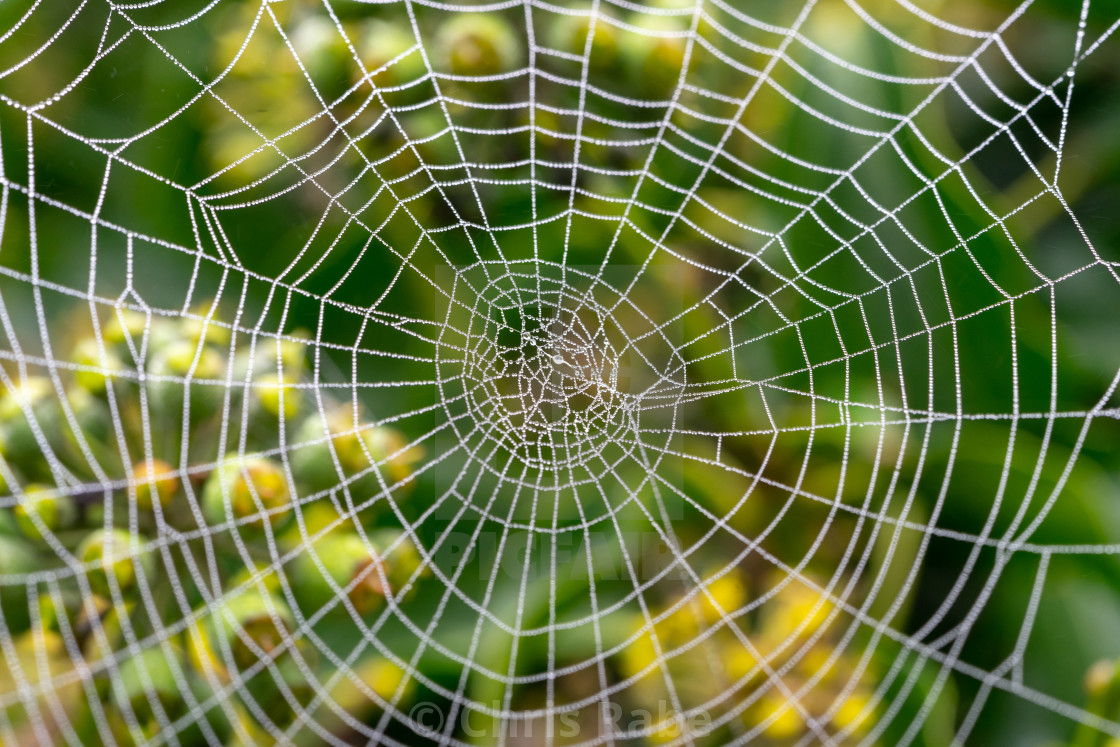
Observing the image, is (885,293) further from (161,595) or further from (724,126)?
(161,595)

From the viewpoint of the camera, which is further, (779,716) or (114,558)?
(779,716)

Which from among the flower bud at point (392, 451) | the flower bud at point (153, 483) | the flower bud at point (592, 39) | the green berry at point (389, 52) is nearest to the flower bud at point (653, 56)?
the flower bud at point (592, 39)

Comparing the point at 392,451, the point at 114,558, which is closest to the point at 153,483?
the point at 114,558

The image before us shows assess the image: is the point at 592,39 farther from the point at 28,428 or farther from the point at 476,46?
the point at 28,428

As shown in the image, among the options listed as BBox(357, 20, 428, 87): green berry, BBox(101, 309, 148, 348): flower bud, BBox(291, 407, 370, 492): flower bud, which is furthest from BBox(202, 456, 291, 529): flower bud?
BBox(357, 20, 428, 87): green berry

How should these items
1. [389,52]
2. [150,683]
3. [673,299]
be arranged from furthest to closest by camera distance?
[673,299] < [389,52] < [150,683]

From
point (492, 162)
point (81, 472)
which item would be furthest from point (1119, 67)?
point (81, 472)

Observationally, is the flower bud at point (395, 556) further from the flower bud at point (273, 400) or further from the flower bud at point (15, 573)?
the flower bud at point (15, 573)
